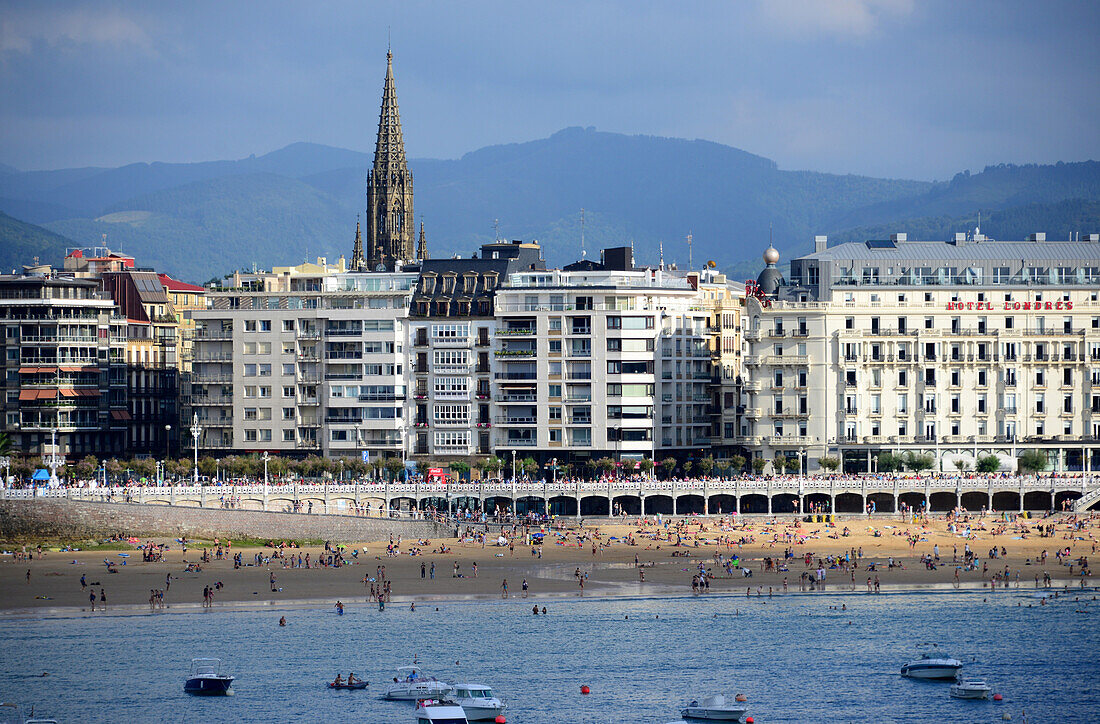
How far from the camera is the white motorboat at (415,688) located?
84000 millimetres

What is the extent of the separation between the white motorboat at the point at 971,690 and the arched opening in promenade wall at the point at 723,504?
198ft

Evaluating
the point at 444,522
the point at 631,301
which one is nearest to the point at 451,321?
the point at 631,301

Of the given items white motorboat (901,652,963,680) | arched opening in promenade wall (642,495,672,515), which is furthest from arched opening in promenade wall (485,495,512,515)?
white motorboat (901,652,963,680)

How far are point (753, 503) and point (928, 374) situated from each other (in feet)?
72.7

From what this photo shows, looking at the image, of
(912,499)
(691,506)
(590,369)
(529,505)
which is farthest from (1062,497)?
(529,505)

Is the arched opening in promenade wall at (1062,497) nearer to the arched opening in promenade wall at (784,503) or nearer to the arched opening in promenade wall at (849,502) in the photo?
the arched opening in promenade wall at (849,502)

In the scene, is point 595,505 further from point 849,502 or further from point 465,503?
point 849,502

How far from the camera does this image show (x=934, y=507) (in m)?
149

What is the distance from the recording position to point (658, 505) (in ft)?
488

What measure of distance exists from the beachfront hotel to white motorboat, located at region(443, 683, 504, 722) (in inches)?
3082

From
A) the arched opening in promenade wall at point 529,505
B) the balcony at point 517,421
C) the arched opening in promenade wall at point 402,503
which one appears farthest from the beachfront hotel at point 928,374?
the arched opening in promenade wall at point 402,503

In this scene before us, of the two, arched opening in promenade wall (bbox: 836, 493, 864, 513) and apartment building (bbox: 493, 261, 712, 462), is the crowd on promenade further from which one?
apartment building (bbox: 493, 261, 712, 462)

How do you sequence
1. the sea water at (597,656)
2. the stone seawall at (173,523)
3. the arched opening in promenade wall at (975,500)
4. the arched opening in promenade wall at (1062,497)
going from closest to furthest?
1. the sea water at (597,656)
2. the stone seawall at (173,523)
3. the arched opening in promenade wall at (1062,497)
4. the arched opening in promenade wall at (975,500)

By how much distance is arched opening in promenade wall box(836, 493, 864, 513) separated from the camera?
149m
